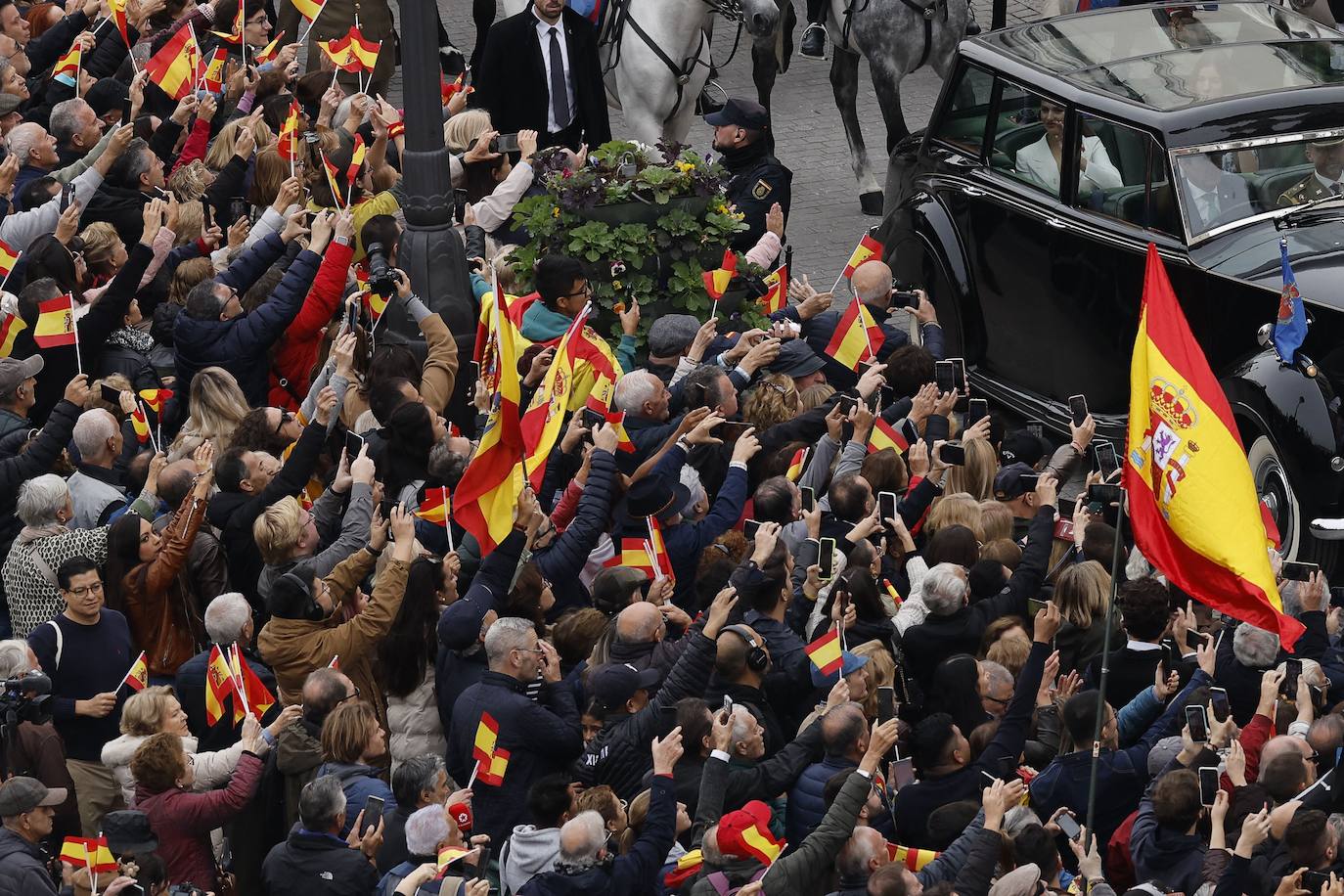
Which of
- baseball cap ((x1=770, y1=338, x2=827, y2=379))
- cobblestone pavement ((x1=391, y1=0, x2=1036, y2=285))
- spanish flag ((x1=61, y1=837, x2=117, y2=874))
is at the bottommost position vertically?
cobblestone pavement ((x1=391, y1=0, x2=1036, y2=285))

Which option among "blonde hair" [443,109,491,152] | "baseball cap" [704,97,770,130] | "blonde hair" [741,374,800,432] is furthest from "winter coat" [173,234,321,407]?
"baseball cap" [704,97,770,130]

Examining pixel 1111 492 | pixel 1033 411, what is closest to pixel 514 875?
pixel 1111 492

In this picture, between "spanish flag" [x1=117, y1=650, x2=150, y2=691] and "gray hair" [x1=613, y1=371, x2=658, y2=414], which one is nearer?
"spanish flag" [x1=117, y1=650, x2=150, y2=691]

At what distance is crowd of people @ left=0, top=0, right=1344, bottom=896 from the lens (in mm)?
7637

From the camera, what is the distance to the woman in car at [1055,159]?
39.1 ft

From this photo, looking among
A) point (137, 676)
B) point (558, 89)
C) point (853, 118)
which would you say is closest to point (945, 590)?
point (137, 676)

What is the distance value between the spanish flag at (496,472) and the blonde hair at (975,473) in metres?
2.38

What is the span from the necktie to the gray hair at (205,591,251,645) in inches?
267

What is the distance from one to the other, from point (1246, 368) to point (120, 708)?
17.5ft

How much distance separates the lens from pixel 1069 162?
12.1m

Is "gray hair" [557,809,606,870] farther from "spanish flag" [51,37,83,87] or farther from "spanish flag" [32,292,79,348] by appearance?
"spanish flag" [51,37,83,87]

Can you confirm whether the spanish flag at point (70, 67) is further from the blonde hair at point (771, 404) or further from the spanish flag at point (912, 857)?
the spanish flag at point (912, 857)

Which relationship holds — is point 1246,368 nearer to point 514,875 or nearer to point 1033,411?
point 1033,411

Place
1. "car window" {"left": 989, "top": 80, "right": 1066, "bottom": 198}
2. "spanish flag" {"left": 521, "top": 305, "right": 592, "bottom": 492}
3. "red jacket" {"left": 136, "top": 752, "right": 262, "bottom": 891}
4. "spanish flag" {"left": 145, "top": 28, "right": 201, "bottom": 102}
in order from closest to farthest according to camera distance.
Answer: "red jacket" {"left": 136, "top": 752, "right": 262, "bottom": 891}, "spanish flag" {"left": 521, "top": 305, "right": 592, "bottom": 492}, "car window" {"left": 989, "top": 80, "right": 1066, "bottom": 198}, "spanish flag" {"left": 145, "top": 28, "right": 201, "bottom": 102}
